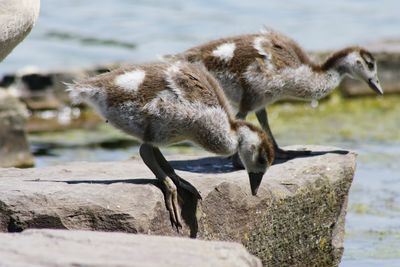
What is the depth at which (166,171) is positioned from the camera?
24.2ft

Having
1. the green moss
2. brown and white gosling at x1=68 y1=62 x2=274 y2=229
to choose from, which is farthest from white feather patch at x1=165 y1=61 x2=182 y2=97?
the green moss

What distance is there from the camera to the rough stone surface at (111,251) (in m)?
5.37

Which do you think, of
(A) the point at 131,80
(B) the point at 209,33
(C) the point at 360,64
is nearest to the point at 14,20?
(A) the point at 131,80

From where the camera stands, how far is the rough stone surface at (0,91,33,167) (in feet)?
→ 37.6

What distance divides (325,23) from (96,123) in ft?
23.0

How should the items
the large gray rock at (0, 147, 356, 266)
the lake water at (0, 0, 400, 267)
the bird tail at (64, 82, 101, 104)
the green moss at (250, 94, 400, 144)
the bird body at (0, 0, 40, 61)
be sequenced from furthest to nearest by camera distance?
the green moss at (250, 94, 400, 144), the lake water at (0, 0, 400, 267), the bird body at (0, 0, 40, 61), the bird tail at (64, 82, 101, 104), the large gray rock at (0, 147, 356, 266)

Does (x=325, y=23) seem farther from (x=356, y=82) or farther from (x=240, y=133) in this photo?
(x=240, y=133)

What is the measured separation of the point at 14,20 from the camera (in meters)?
8.32

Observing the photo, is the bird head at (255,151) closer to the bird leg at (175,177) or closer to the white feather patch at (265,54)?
the bird leg at (175,177)

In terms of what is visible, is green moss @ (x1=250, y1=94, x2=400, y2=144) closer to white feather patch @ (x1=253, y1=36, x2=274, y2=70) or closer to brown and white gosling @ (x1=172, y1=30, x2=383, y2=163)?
brown and white gosling @ (x1=172, y1=30, x2=383, y2=163)

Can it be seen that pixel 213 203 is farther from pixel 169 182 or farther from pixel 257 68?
pixel 257 68

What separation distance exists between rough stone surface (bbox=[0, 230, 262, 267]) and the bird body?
2695mm

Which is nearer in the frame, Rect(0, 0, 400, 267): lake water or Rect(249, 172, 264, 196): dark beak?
Rect(249, 172, 264, 196): dark beak

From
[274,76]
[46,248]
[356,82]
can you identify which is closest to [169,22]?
[356,82]
